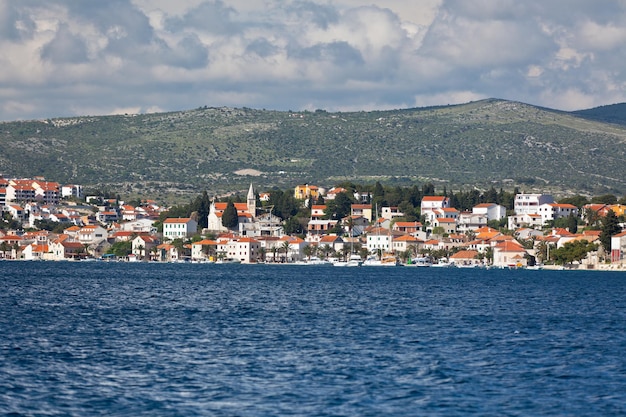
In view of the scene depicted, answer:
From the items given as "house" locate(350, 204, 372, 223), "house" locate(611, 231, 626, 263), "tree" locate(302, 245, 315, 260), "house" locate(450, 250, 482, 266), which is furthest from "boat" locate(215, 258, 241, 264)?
"house" locate(611, 231, 626, 263)

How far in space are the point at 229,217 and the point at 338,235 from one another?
1724cm

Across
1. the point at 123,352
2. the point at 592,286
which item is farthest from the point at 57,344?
the point at 592,286

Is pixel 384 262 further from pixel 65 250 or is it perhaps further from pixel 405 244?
pixel 65 250

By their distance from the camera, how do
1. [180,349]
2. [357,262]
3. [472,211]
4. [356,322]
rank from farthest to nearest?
[472,211] < [357,262] < [356,322] < [180,349]

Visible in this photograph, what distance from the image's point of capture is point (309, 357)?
1510 inches

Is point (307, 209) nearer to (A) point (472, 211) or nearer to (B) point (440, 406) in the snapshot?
(A) point (472, 211)

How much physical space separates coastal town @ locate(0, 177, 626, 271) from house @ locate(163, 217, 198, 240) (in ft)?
0.51

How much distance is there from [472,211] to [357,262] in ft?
113

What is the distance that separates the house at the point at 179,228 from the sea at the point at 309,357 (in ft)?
360

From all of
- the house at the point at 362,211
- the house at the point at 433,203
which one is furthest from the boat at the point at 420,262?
the house at the point at 362,211

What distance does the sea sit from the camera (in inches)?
1174

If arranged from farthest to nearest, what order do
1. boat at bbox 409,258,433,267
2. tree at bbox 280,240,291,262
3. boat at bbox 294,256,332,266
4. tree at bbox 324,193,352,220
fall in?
tree at bbox 324,193,352,220 < tree at bbox 280,240,291,262 < boat at bbox 294,256,332,266 < boat at bbox 409,258,433,267

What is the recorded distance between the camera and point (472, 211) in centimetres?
18712

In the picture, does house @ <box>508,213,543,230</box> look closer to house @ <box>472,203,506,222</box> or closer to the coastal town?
the coastal town
